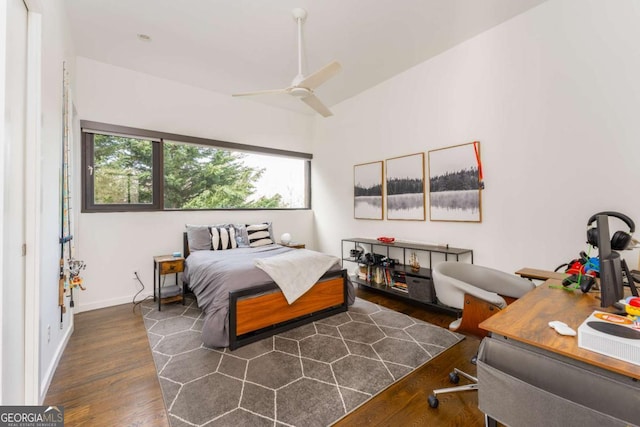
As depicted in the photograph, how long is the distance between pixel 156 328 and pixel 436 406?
105 inches

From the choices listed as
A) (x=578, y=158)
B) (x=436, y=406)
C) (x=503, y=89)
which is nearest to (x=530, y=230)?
(x=578, y=158)

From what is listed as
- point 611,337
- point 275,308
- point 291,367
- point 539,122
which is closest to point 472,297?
point 611,337

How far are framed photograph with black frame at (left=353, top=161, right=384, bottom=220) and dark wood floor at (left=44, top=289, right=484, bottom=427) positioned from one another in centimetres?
227

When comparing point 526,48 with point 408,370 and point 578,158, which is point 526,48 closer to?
point 578,158

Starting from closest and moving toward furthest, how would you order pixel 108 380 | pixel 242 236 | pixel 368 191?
pixel 108 380 → pixel 242 236 → pixel 368 191

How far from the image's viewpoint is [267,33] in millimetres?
2955

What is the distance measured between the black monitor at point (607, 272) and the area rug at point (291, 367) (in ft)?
4.26

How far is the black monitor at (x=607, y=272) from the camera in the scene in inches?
48.9

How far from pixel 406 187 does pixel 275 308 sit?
95.6 inches

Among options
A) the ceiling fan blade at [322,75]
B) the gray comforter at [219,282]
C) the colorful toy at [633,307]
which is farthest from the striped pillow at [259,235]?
the colorful toy at [633,307]

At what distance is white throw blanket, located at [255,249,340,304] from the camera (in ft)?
8.71

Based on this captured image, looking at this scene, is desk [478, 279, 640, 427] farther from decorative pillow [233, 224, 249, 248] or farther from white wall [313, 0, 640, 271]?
decorative pillow [233, 224, 249, 248]

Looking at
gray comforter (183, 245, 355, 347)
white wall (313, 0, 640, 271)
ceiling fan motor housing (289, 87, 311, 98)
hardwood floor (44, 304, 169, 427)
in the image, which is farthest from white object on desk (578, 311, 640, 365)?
ceiling fan motor housing (289, 87, 311, 98)

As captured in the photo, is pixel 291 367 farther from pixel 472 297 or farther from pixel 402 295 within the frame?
pixel 402 295
